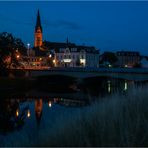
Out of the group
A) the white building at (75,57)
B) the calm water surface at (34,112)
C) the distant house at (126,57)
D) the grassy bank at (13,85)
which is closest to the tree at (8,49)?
the grassy bank at (13,85)

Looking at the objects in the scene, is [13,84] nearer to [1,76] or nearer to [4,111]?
[1,76]

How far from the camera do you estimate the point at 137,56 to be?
148750 millimetres

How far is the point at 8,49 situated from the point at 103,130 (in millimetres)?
52499

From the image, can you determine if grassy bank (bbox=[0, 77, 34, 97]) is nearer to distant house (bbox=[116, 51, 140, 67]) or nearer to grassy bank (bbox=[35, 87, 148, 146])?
grassy bank (bbox=[35, 87, 148, 146])

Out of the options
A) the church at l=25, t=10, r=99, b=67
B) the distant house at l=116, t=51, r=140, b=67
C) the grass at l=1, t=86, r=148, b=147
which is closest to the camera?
the grass at l=1, t=86, r=148, b=147

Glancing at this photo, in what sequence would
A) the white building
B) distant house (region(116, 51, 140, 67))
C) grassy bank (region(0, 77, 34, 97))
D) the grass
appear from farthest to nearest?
1. distant house (region(116, 51, 140, 67))
2. the white building
3. grassy bank (region(0, 77, 34, 97))
4. the grass

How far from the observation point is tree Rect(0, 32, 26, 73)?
58.4 meters

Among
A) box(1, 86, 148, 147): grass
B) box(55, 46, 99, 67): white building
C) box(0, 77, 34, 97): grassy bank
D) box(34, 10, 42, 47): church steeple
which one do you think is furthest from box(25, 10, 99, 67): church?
box(1, 86, 148, 147): grass

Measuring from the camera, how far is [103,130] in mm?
8523

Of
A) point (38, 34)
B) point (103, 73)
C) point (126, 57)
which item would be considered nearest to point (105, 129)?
point (103, 73)

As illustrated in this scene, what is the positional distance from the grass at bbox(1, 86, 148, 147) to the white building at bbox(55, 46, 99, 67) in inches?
4035

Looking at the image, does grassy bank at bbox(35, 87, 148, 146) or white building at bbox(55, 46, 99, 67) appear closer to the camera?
grassy bank at bbox(35, 87, 148, 146)

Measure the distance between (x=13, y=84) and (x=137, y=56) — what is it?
10001cm

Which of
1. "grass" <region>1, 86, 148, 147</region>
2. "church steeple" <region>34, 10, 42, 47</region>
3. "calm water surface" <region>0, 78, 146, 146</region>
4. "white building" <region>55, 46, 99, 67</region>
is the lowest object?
"calm water surface" <region>0, 78, 146, 146</region>
